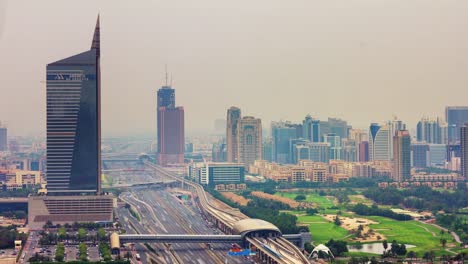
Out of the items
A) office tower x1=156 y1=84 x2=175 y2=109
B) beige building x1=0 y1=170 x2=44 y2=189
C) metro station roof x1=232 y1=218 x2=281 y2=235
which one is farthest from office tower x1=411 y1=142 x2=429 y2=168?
metro station roof x1=232 y1=218 x2=281 y2=235

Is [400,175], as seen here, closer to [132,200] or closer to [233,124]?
[233,124]

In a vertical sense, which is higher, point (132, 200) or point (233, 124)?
point (233, 124)

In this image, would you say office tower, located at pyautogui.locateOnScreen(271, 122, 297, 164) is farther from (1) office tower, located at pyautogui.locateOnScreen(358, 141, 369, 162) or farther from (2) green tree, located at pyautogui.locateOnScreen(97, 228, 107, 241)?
(2) green tree, located at pyautogui.locateOnScreen(97, 228, 107, 241)

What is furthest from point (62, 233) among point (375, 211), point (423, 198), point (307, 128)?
point (307, 128)

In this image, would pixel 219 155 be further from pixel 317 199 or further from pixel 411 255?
pixel 411 255

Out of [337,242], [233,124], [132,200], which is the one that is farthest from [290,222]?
[233,124]
